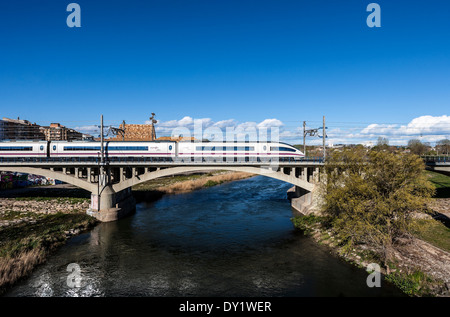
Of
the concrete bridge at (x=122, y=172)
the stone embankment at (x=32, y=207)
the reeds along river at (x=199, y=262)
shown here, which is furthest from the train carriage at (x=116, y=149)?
the reeds along river at (x=199, y=262)

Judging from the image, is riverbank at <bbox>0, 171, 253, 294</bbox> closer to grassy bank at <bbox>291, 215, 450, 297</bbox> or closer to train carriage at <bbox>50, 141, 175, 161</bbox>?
train carriage at <bbox>50, 141, 175, 161</bbox>

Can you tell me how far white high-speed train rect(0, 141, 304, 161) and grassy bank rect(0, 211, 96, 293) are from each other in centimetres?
957

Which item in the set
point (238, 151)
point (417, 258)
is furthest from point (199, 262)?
point (238, 151)

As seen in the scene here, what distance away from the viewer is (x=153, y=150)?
42094mm

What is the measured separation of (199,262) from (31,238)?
17.7 metres

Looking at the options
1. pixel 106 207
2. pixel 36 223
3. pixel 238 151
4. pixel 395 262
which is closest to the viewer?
pixel 395 262

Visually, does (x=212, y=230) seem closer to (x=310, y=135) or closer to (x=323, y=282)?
(x=323, y=282)

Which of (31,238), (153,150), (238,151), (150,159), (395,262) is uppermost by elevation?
(153,150)

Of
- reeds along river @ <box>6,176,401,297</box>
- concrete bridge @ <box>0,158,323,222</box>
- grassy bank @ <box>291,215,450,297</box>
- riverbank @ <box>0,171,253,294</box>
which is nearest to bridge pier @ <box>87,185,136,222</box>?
concrete bridge @ <box>0,158,323,222</box>

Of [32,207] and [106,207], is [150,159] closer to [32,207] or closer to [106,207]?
[106,207]

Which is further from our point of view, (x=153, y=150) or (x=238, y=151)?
(x=153, y=150)

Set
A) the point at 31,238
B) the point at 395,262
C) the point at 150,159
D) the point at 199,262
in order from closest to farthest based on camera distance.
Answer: the point at 395,262
the point at 199,262
the point at 31,238
the point at 150,159

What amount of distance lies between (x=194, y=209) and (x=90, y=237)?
53.3ft

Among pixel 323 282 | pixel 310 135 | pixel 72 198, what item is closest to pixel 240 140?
pixel 310 135
